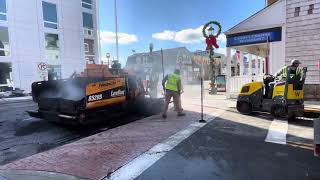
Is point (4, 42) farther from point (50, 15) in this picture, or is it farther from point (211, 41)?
point (211, 41)

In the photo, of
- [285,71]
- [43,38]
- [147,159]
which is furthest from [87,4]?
[147,159]

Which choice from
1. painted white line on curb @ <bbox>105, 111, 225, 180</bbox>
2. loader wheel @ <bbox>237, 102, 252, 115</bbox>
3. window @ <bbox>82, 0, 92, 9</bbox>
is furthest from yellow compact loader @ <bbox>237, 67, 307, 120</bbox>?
window @ <bbox>82, 0, 92, 9</bbox>

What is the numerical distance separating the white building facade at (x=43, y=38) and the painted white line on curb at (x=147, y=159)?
17.2 metres

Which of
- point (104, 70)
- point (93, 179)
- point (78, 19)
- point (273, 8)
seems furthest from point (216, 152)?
point (78, 19)

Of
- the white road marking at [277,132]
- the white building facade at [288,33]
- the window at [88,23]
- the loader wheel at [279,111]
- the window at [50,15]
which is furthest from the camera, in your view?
the window at [88,23]

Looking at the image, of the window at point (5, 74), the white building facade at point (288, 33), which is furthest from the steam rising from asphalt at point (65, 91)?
the window at point (5, 74)

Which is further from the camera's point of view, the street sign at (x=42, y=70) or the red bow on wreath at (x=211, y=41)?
the street sign at (x=42, y=70)

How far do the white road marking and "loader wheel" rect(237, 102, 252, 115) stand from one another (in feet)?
3.76

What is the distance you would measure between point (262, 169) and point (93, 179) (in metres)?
2.72

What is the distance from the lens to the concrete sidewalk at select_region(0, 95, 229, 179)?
491 cm

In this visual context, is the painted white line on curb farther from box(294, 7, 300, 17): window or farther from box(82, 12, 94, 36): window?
box(82, 12, 94, 36): window

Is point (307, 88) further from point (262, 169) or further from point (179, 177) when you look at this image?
point (179, 177)

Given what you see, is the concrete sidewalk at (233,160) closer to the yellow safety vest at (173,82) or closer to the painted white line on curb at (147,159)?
the painted white line on curb at (147,159)

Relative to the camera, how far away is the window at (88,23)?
33.2 metres
